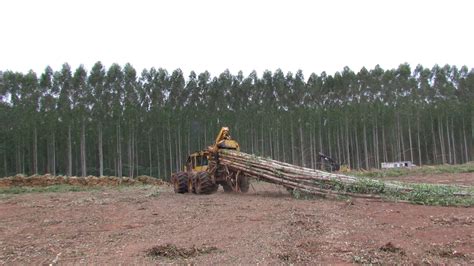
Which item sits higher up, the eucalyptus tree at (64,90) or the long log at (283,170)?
the eucalyptus tree at (64,90)

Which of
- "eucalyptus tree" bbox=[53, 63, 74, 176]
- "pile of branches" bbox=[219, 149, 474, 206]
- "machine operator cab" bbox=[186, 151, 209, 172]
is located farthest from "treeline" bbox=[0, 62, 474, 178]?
"pile of branches" bbox=[219, 149, 474, 206]

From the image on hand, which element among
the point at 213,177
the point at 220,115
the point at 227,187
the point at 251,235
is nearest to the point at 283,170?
the point at 213,177

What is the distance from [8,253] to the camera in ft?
19.7

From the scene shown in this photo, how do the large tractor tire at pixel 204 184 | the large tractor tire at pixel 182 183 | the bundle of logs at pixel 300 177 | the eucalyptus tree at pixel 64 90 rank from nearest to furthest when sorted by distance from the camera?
the bundle of logs at pixel 300 177
the large tractor tire at pixel 204 184
the large tractor tire at pixel 182 183
the eucalyptus tree at pixel 64 90

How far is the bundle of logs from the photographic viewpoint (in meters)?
11.1

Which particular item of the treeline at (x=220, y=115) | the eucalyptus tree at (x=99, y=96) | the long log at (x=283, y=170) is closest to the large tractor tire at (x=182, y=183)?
the long log at (x=283, y=170)

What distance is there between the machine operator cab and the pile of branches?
246 cm

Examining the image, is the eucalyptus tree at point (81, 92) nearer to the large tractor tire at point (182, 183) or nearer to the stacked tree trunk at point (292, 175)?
the large tractor tire at point (182, 183)

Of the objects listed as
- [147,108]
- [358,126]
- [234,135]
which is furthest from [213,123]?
[358,126]

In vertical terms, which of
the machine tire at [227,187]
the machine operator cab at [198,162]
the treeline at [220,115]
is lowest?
the machine tire at [227,187]

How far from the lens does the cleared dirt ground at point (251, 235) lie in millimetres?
5418

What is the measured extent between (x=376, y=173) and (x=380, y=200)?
17854 mm

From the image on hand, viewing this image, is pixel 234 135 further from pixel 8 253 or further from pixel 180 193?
pixel 8 253

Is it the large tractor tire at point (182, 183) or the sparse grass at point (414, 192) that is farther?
the large tractor tire at point (182, 183)
